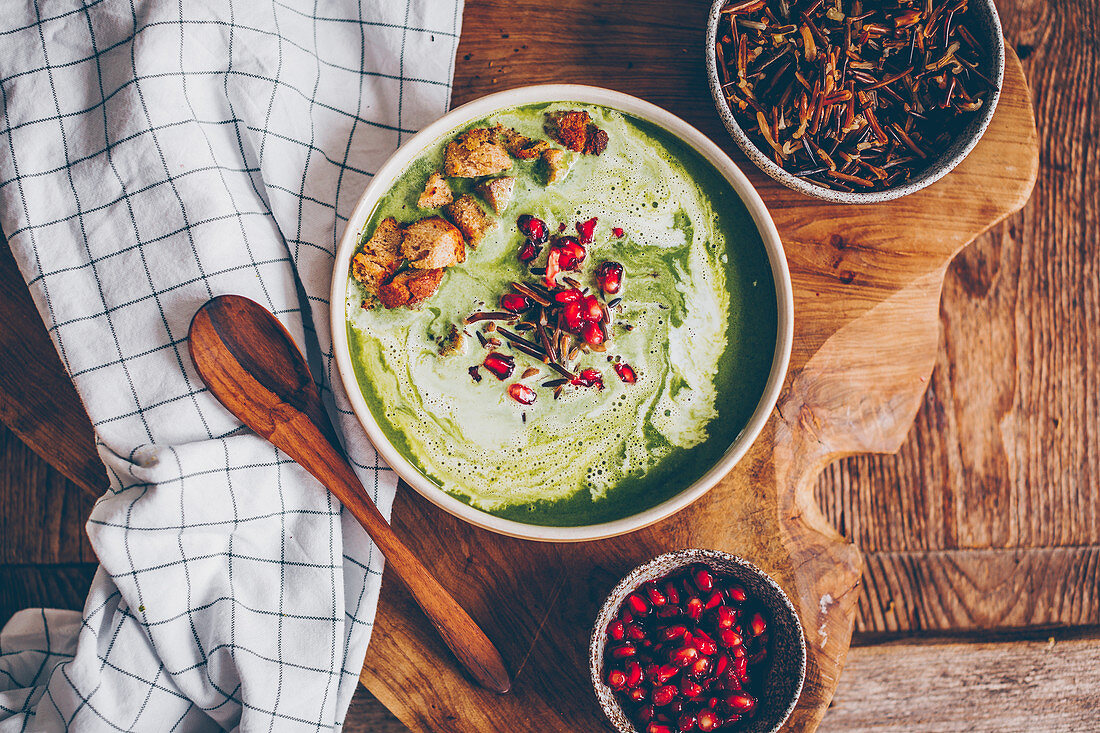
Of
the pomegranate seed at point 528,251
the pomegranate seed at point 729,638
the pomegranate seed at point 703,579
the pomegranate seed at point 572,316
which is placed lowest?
the pomegranate seed at point 729,638

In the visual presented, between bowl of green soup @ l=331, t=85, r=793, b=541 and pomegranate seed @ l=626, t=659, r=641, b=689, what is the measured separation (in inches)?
17.2

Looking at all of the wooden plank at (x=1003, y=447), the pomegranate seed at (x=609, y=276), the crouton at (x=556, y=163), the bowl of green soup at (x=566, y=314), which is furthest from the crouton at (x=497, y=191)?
the wooden plank at (x=1003, y=447)

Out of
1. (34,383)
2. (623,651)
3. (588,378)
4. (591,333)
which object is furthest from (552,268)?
(34,383)

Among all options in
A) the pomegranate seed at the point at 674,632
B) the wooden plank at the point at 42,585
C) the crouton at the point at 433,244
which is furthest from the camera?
the wooden plank at the point at 42,585

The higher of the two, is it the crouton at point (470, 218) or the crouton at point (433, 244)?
the crouton at point (470, 218)

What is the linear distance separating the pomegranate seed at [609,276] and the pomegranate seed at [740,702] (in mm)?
1273

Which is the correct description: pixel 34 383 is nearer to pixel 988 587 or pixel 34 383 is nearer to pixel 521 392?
pixel 521 392

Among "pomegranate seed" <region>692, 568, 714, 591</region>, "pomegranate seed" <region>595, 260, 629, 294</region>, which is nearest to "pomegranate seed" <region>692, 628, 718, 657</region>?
"pomegranate seed" <region>692, 568, 714, 591</region>

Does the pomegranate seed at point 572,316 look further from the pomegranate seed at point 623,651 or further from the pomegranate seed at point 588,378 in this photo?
the pomegranate seed at point 623,651

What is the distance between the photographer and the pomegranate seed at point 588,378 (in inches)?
83.2

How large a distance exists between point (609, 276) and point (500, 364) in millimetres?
416

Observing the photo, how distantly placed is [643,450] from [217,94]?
1742mm

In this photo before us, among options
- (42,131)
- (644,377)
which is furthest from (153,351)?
(644,377)

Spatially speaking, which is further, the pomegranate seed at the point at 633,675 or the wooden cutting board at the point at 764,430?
the wooden cutting board at the point at 764,430
